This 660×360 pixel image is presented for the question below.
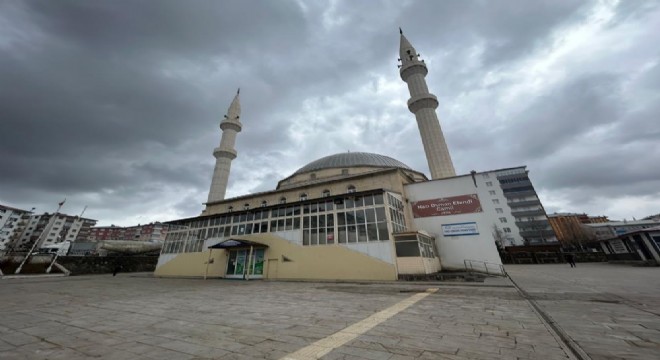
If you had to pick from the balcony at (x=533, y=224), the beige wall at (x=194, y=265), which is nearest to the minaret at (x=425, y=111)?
the beige wall at (x=194, y=265)

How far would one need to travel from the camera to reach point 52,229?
72.3 m

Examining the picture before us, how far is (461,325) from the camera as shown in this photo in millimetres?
5199

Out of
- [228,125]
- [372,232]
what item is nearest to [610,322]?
[372,232]

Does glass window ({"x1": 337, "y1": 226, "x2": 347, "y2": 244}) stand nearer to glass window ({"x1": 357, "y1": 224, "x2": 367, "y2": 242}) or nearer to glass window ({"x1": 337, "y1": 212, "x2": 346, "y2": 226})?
glass window ({"x1": 337, "y1": 212, "x2": 346, "y2": 226})

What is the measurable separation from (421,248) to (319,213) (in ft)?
26.0

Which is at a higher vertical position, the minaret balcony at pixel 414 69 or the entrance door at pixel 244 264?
the minaret balcony at pixel 414 69

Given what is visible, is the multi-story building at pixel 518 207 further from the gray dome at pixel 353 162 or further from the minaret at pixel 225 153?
the minaret at pixel 225 153

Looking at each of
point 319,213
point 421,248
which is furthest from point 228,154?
point 421,248

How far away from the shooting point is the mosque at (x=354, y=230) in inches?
660

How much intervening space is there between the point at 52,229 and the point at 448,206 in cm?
10827

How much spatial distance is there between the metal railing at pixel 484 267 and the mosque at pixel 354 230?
14 centimetres

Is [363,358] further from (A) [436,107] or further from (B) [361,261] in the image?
(A) [436,107]

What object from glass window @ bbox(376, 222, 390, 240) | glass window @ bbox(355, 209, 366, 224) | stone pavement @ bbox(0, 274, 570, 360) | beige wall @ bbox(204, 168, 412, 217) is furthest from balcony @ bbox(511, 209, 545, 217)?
stone pavement @ bbox(0, 274, 570, 360)

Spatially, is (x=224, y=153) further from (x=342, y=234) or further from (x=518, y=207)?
(x=518, y=207)
